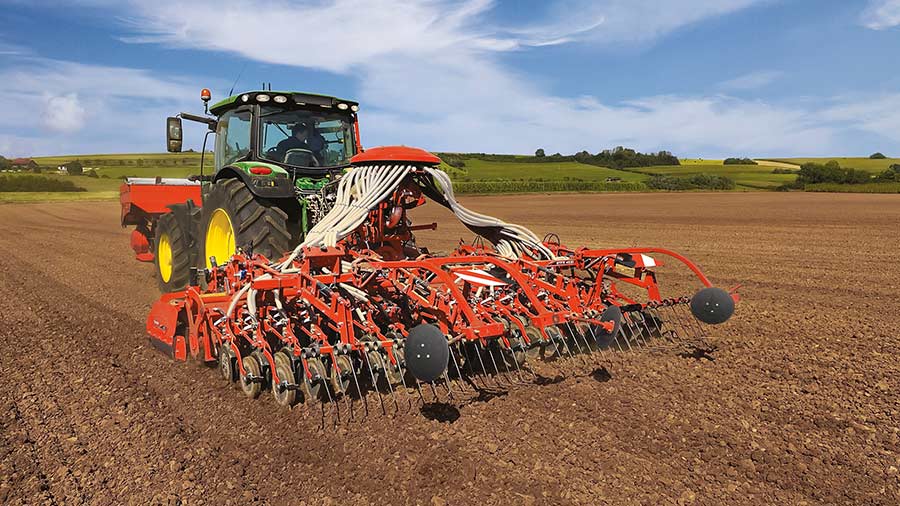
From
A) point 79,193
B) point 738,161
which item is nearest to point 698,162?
point 738,161

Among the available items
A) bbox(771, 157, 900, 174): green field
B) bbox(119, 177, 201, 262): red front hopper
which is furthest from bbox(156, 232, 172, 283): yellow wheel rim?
bbox(771, 157, 900, 174): green field

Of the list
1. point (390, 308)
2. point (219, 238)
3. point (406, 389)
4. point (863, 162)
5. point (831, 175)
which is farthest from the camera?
point (863, 162)

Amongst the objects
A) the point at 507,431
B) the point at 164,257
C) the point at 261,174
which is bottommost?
the point at 507,431

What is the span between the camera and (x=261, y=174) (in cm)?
500

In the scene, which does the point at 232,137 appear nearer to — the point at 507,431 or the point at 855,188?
the point at 507,431

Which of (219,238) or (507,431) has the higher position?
(219,238)

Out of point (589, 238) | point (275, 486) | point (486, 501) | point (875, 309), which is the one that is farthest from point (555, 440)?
point (589, 238)

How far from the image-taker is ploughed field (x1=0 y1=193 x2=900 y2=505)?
2.67 meters

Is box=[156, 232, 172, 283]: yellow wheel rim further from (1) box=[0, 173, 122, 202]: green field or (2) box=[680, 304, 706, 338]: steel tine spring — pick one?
(1) box=[0, 173, 122, 202]: green field

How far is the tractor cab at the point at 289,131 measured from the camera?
566 centimetres

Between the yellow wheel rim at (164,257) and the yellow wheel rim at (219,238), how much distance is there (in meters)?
1.62

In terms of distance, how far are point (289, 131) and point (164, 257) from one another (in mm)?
2612

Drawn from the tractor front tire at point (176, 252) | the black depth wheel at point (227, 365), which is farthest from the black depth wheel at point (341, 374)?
the tractor front tire at point (176, 252)

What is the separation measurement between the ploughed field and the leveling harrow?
0.26 metres
